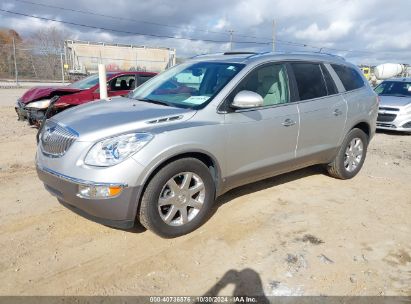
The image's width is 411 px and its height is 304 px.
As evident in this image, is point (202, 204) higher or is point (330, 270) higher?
point (202, 204)

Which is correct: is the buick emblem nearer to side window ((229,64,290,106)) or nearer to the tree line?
side window ((229,64,290,106))

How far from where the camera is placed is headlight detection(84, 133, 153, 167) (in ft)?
10.2

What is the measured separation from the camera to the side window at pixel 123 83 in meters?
8.45

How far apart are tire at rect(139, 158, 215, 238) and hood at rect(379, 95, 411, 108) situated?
8122mm

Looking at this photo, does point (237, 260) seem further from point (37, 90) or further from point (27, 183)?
point (37, 90)

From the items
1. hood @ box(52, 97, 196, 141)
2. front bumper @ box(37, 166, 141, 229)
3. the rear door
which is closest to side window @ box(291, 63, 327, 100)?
the rear door

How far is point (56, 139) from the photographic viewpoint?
3.42 metres

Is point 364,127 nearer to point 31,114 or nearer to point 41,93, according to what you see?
point 31,114

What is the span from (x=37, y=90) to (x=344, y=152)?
734 cm

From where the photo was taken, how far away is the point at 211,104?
372 cm

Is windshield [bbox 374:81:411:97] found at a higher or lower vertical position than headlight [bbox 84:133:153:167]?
higher

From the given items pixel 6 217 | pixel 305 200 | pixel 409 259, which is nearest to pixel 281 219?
pixel 305 200

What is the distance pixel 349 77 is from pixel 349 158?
1.23 m

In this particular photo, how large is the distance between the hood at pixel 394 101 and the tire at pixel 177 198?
8.12 metres
